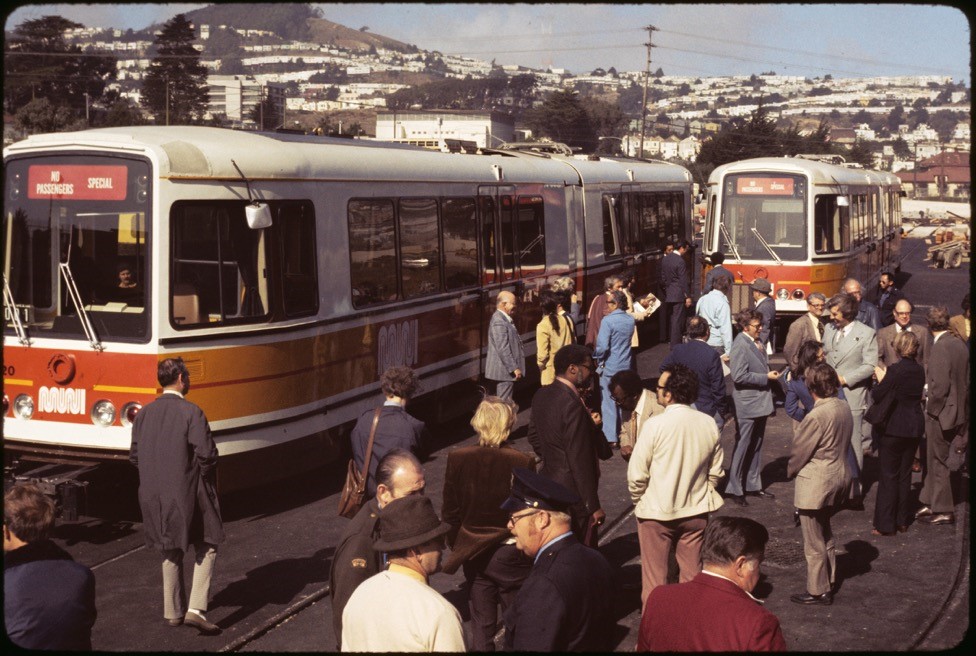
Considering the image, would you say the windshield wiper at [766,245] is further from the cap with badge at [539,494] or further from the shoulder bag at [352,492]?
the cap with badge at [539,494]

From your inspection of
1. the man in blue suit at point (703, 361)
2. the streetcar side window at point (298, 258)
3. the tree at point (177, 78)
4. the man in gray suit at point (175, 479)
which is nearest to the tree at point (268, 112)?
the tree at point (177, 78)

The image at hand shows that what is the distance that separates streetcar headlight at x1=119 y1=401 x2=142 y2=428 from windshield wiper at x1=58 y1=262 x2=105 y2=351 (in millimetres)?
532

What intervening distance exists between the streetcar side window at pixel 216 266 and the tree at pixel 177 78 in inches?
4198

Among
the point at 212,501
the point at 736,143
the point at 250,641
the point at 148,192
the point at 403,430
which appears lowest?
the point at 250,641

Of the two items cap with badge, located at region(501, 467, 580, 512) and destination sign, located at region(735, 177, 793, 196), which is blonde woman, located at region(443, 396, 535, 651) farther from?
destination sign, located at region(735, 177, 793, 196)

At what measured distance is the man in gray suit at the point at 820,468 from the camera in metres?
8.68

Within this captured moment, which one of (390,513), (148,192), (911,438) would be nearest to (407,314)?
(148,192)

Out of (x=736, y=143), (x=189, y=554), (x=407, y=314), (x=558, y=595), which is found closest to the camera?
(x=558, y=595)

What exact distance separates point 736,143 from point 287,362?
88.3 metres

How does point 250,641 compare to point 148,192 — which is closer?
point 250,641

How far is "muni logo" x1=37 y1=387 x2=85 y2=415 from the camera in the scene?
1040 cm

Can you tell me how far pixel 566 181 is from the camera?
1948cm

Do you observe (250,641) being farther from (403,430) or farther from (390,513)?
(390,513)

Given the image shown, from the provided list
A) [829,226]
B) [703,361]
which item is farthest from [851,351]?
[829,226]
